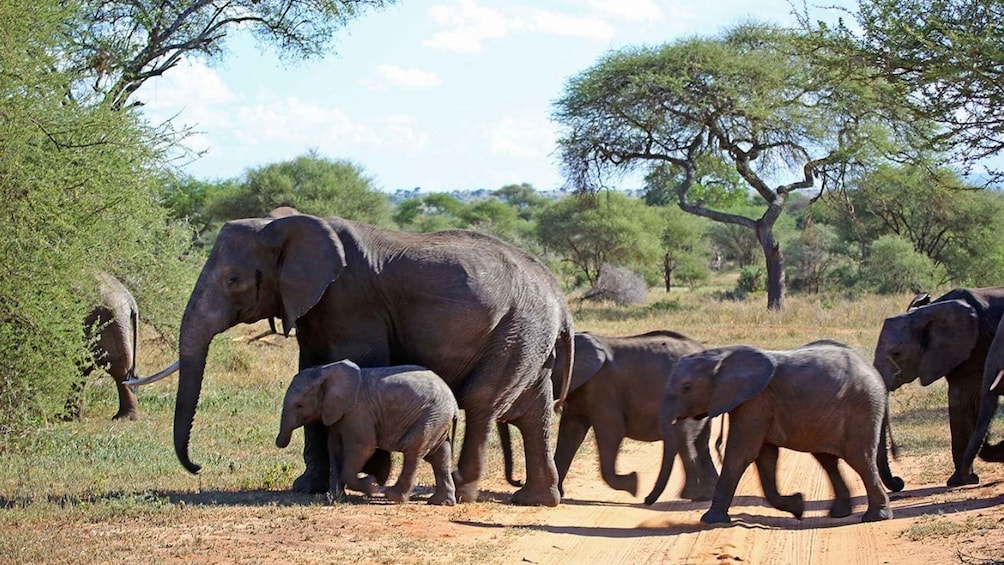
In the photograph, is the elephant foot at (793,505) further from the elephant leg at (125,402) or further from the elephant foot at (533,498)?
the elephant leg at (125,402)

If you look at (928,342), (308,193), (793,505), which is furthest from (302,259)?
(308,193)

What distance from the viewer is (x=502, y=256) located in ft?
29.5

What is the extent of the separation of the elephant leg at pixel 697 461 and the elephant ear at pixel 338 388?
8.78 ft

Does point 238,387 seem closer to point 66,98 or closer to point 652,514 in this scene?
point 66,98

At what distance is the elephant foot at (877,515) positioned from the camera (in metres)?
8.53

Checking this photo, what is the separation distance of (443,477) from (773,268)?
2334cm

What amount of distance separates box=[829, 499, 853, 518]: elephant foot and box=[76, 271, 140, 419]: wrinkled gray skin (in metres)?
7.43

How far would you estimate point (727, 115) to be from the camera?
31.8 meters

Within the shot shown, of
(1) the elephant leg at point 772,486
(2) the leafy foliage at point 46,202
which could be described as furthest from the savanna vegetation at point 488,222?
(1) the elephant leg at point 772,486

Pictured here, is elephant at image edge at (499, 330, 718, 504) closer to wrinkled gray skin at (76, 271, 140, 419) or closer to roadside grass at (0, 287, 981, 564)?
roadside grass at (0, 287, 981, 564)

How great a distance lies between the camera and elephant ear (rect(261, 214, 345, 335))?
27.5 feet

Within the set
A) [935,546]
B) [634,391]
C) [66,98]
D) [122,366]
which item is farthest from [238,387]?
[935,546]

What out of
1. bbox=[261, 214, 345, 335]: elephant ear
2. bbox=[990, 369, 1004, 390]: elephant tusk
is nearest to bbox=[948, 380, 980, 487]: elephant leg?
bbox=[990, 369, 1004, 390]: elephant tusk

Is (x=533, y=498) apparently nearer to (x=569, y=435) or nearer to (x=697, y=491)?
(x=569, y=435)
